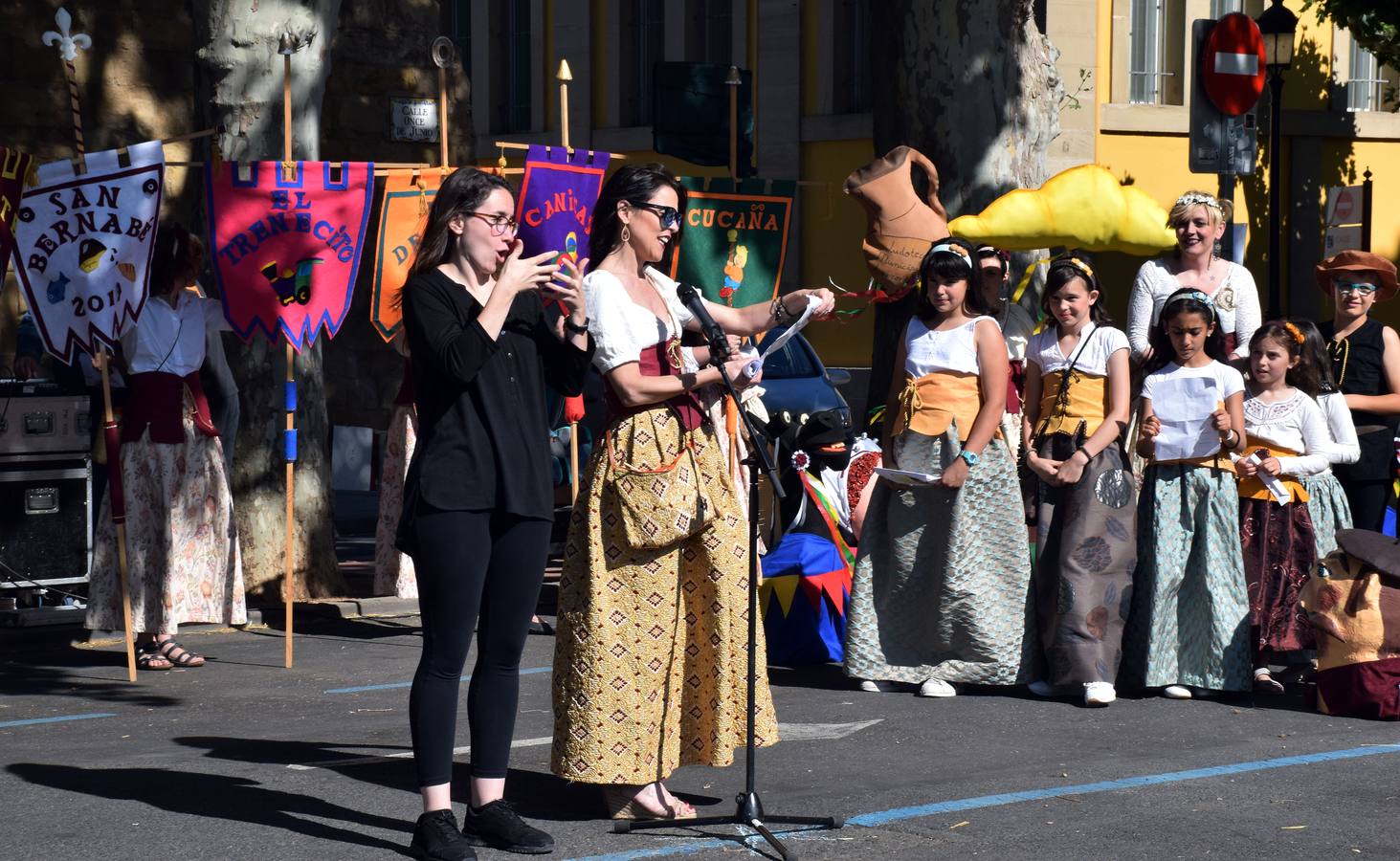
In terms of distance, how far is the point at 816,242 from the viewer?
27656mm

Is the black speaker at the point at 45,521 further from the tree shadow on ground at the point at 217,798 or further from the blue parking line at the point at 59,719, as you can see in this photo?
the tree shadow on ground at the point at 217,798

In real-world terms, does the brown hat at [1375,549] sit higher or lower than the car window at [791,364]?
lower

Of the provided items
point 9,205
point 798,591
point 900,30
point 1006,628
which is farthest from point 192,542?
point 900,30

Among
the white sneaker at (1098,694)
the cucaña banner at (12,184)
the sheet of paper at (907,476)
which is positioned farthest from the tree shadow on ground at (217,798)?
the white sneaker at (1098,694)

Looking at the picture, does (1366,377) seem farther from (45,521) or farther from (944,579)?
(45,521)

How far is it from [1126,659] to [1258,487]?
94 centimetres

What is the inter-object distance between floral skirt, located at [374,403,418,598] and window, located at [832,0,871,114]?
53.7 ft

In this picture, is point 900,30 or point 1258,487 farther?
point 900,30

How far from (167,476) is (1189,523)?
466cm

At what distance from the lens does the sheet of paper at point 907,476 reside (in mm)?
8648

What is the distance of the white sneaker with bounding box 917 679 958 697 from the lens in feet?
28.3

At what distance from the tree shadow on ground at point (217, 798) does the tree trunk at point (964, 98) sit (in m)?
6.33

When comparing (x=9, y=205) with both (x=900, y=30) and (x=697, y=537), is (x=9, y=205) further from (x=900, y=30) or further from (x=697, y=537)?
(x=900, y=30)

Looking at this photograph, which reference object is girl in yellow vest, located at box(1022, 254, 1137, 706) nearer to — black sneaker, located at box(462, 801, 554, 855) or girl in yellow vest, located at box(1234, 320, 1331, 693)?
girl in yellow vest, located at box(1234, 320, 1331, 693)
